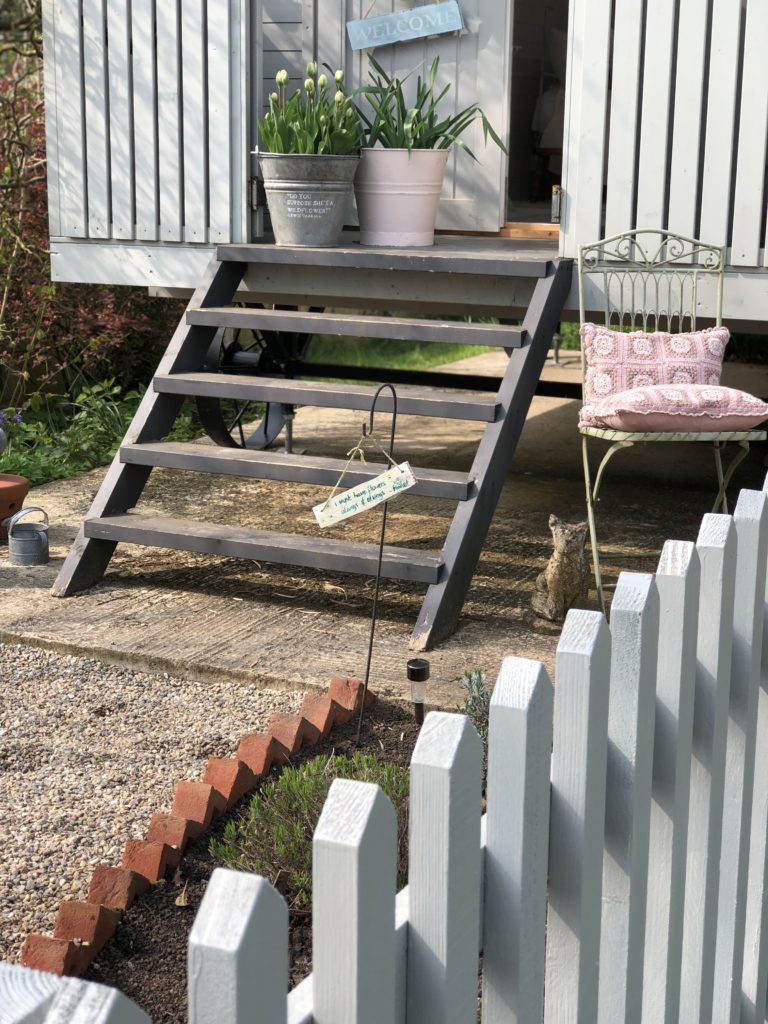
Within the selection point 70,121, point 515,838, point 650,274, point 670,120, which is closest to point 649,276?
point 650,274

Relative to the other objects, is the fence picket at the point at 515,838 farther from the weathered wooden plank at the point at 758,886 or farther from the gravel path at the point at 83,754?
the gravel path at the point at 83,754

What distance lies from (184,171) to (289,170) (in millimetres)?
715

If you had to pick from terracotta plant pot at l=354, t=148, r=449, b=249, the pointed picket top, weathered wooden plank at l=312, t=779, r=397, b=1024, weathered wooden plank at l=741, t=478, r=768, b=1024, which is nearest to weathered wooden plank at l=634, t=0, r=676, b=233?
terracotta plant pot at l=354, t=148, r=449, b=249

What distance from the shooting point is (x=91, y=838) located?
9.38 ft

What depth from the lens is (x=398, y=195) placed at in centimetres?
520

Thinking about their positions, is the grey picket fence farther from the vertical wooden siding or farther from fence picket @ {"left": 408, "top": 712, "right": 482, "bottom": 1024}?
the vertical wooden siding

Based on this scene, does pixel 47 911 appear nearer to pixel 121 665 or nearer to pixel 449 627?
pixel 121 665

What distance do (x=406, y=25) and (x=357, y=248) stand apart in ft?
5.03

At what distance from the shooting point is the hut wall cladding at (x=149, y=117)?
207 inches

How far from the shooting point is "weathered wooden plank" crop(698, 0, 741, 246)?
4535 mm

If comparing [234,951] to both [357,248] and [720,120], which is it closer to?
[720,120]

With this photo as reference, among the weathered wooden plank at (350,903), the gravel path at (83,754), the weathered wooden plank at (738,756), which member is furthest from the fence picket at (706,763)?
the gravel path at (83,754)

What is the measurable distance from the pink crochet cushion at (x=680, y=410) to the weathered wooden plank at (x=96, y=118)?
2.60 meters

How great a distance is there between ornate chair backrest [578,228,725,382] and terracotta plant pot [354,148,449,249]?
80 centimetres
